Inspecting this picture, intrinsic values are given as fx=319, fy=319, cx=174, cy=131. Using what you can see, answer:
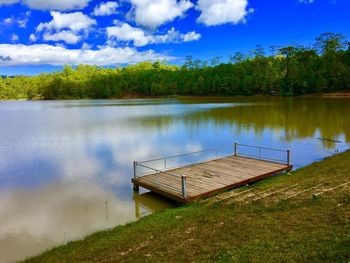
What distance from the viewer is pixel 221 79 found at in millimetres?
100312

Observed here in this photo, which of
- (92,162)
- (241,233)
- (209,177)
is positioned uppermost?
(241,233)

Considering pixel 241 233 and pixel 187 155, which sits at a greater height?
pixel 241 233

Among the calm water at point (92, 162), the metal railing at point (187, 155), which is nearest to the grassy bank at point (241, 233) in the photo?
the metal railing at point (187, 155)

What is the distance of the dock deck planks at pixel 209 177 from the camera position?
40.0 feet

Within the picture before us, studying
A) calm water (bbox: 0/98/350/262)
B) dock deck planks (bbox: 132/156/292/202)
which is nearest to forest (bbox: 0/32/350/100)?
calm water (bbox: 0/98/350/262)

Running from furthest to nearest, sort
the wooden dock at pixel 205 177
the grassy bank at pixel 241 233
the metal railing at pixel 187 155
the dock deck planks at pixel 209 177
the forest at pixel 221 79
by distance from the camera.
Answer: the forest at pixel 221 79, the metal railing at pixel 187 155, the dock deck planks at pixel 209 177, the wooden dock at pixel 205 177, the grassy bank at pixel 241 233

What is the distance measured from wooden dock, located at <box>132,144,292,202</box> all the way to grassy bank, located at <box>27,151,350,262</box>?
109cm

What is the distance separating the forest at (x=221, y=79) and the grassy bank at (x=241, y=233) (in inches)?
2965

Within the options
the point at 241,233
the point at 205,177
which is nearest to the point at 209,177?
the point at 205,177

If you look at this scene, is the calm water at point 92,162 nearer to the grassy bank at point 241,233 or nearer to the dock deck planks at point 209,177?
the dock deck planks at point 209,177

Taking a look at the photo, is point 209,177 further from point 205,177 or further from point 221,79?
point 221,79

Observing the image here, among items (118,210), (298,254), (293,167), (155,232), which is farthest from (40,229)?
(293,167)

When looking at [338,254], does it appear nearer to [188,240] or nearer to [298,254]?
[298,254]

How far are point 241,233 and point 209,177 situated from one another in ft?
20.8
